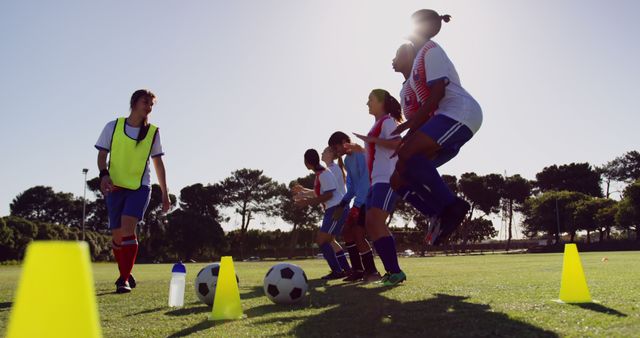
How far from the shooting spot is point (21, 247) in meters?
35.0

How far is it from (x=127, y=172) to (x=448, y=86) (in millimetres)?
4041

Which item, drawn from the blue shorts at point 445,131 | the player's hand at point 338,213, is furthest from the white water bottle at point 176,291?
the player's hand at point 338,213

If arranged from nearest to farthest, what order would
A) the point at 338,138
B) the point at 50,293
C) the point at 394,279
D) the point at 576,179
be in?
the point at 50,293 < the point at 394,279 < the point at 338,138 < the point at 576,179

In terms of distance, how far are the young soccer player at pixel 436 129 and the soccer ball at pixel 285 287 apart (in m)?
1.24

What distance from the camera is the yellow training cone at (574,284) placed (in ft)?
12.1

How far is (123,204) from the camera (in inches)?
247

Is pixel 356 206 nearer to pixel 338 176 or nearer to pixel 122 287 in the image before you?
pixel 338 176

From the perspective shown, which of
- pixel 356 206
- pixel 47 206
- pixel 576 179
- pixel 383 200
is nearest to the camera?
pixel 383 200

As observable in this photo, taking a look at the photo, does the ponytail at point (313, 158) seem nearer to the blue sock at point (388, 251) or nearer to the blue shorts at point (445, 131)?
the blue sock at point (388, 251)

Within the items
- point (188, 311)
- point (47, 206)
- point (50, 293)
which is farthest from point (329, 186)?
Result: point (47, 206)

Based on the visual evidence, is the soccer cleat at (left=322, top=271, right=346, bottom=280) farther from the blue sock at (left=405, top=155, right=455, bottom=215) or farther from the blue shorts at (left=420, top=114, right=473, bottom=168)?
the blue shorts at (left=420, top=114, right=473, bottom=168)

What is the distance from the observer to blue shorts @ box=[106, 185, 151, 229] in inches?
244

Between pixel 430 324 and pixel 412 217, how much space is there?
3137 inches

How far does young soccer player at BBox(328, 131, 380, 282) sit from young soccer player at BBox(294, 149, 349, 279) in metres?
0.22
